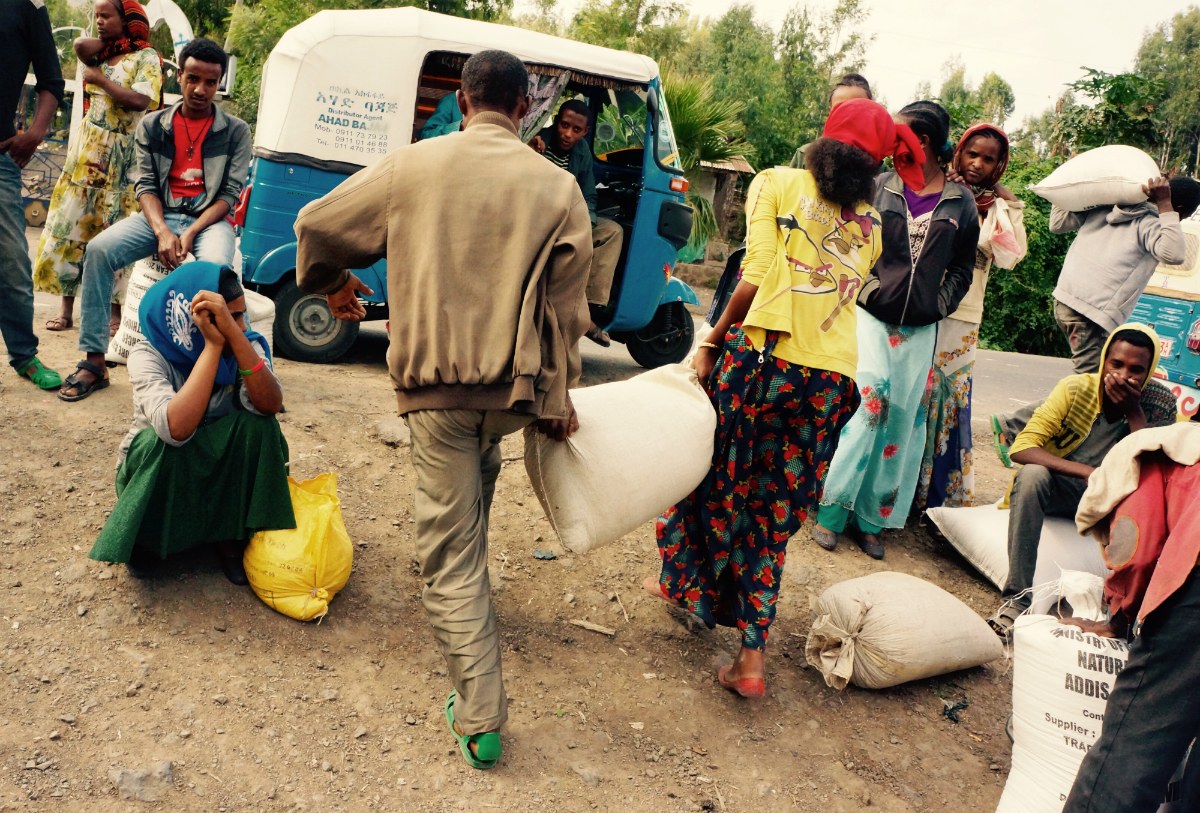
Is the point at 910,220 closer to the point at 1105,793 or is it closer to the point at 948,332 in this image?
the point at 948,332

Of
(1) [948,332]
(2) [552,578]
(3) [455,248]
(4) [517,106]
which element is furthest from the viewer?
(1) [948,332]

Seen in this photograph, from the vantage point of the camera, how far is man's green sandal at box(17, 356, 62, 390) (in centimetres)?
418

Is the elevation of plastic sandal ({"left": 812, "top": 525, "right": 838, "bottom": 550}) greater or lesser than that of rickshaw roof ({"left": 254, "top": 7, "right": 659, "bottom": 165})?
lesser

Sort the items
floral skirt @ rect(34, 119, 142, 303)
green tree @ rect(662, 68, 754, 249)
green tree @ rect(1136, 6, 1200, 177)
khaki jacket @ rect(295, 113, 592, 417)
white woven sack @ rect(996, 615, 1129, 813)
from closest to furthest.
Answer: khaki jacket @ rect(295, 113, 592, 417), white woven sack @ rect(996, 615, 1129, 813), floral skirt @ rect(34, 119, 142, 303), green tree @ rect(662, 68, 754, 249), green tree @ rect(1136, 6, 1200, 177)

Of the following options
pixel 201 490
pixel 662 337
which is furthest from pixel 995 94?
pixel 201 490

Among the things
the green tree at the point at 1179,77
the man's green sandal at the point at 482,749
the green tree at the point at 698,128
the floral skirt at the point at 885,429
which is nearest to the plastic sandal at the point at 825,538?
the floral skirt at the point at 885,429

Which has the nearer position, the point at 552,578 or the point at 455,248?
the point at 455,248

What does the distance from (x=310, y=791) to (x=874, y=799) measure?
5.64 feet

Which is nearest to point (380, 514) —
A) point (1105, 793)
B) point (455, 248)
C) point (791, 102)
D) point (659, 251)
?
point (455, 248)

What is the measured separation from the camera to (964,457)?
4727 millimetres

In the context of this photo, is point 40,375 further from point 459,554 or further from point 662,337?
point 662,337

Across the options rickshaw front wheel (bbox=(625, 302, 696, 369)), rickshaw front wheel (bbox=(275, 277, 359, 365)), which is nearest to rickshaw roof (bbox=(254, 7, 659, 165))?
rickshaw front wheel (bbox=(275, 277, 359, 365))

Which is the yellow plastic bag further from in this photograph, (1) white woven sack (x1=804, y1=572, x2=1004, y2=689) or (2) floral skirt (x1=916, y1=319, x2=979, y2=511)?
(2) floral skirt (x1=916, y1=319, x2=979, y2=511)

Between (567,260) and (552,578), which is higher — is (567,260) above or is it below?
above
